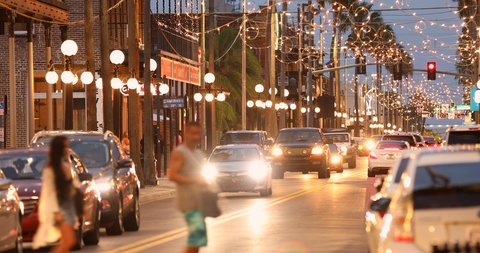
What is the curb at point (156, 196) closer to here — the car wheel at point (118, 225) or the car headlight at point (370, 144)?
the car wheel at point (118, 225)

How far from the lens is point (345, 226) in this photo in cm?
2522

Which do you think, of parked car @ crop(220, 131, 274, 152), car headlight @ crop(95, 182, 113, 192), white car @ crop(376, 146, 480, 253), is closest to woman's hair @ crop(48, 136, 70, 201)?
white car @ crop(376, 146, 480, 253)

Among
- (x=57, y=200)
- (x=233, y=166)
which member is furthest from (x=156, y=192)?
(x=57, y=200)

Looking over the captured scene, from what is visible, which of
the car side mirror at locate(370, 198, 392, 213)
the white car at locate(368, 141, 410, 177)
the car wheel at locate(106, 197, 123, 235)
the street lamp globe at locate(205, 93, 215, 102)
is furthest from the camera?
the street lamp globe at locate(205, 93, 215, 102)

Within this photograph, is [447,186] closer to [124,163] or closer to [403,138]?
[124,163]

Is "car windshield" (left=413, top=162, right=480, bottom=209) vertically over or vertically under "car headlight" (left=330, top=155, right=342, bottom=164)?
over

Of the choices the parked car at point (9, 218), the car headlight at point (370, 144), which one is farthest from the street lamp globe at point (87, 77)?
the car headlight at point (370, 144)

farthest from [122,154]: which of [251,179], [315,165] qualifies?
[315,165]

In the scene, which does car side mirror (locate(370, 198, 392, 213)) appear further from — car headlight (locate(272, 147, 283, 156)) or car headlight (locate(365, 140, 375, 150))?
car headlight (locate(365, 140, 375, 150))

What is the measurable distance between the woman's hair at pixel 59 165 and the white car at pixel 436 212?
4390mm

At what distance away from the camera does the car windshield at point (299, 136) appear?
52.1 m

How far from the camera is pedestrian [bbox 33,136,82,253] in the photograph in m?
15.1

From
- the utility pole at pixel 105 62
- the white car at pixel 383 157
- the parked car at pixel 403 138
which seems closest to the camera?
the utility pole at pixel 105 62

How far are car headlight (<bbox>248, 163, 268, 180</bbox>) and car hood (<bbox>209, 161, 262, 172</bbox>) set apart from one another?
0.15 metres
